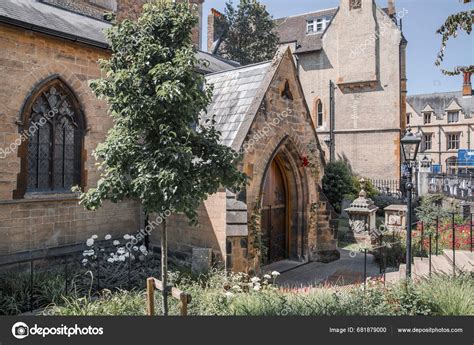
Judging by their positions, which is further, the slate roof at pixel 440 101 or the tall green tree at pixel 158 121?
the slate roof at pixel 440 101

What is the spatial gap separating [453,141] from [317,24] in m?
27.8

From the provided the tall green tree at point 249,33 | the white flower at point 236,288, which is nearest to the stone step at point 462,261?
the white flower at point 236,288

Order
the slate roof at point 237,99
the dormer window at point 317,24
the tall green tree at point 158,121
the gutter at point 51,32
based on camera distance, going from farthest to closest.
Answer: the dormer window at point 317,24 → the slate roof at point 237,99 → the gutter at point 51,32 → the tall green tree at point 158,121

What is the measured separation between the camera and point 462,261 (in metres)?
7.71

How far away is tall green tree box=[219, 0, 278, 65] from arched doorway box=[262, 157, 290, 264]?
18.2m

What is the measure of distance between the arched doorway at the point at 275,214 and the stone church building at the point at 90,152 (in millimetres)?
39

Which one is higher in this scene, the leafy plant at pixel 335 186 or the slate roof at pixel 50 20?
the slate roof at pixel 50 20

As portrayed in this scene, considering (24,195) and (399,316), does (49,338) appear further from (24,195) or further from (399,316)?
(399,316)

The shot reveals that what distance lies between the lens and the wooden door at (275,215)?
1012 centimetres

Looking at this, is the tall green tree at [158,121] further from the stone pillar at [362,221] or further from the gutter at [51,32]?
the stone pillar at [362,221]

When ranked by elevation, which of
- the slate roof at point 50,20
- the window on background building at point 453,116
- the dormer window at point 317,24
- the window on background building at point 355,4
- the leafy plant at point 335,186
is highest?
the dormer window at point 317,24

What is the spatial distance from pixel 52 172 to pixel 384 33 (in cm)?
2417

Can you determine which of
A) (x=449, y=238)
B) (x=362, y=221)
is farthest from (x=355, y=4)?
(x=449, y=238)

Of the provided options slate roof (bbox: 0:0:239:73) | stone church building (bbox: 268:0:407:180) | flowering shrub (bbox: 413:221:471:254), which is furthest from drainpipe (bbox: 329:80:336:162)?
slate roof (bbox: 0:0:239:73)
